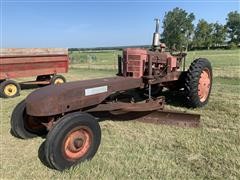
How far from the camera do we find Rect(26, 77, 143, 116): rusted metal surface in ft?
11.9

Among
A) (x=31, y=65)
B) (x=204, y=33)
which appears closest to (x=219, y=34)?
(x=204, y=33)

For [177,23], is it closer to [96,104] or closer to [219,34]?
[219,34]

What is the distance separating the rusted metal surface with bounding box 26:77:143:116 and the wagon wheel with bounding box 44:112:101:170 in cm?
23

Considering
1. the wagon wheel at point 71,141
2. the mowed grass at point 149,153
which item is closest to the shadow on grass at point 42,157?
the mowed grass at point 149,153

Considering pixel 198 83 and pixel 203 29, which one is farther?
pixel 203 29

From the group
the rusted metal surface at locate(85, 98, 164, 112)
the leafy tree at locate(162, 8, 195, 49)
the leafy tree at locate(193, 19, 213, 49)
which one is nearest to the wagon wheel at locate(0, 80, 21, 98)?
the rusted metal surface at locate(85, 98, 164, 112)

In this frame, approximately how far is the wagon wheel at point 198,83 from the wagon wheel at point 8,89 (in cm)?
521

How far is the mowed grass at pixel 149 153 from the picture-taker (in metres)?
3.51

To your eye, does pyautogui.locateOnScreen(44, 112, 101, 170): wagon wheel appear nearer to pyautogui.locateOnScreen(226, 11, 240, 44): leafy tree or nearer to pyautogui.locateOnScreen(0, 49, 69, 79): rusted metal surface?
pyautogui.locateOnScreen(0, 49, 69, 79): rusted metal surface

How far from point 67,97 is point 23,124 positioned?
3.96 ft

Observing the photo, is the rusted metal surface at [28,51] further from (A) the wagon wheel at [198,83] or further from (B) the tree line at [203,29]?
(B) the tree line at [203,29]

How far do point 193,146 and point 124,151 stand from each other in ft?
3.31

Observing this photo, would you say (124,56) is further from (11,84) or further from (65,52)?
(65,52)

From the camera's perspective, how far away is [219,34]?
89250mm
